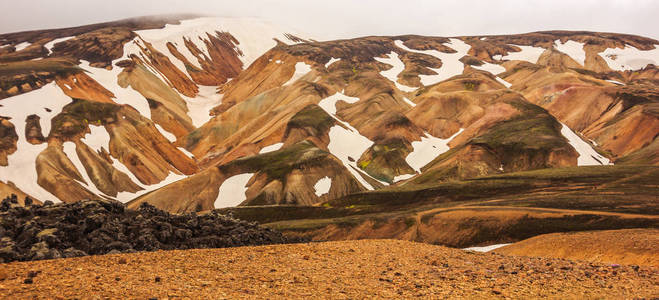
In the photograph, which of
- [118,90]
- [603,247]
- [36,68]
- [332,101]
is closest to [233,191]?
[332,101]

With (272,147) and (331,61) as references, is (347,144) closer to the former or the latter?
(272,147)

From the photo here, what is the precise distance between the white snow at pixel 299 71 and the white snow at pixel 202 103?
27721 millimetres

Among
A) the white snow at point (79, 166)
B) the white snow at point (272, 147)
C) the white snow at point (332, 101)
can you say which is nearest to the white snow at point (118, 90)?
the white snow at point (79, 166)

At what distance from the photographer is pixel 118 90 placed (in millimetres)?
140250

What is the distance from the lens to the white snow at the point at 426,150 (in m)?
108

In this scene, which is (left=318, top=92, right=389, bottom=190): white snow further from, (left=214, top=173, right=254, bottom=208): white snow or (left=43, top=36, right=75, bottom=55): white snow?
(left=43, top=36, right=75, bottom=55): white snow

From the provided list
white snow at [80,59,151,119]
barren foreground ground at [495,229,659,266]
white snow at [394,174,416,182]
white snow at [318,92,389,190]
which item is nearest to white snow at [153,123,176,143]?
white snow at [80,59,151,119]

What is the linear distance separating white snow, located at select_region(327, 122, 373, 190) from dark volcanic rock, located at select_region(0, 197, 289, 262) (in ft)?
268

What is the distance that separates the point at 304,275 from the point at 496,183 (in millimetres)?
49574

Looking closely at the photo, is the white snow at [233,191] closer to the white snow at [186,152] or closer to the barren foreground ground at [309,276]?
the white snow at [186,152]

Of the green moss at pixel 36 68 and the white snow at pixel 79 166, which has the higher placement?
the green moss at pixel 36 68

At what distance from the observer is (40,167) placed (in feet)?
281

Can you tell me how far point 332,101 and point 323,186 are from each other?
61112 mm

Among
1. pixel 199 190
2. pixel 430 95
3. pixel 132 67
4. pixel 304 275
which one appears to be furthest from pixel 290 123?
pixel 304 275
